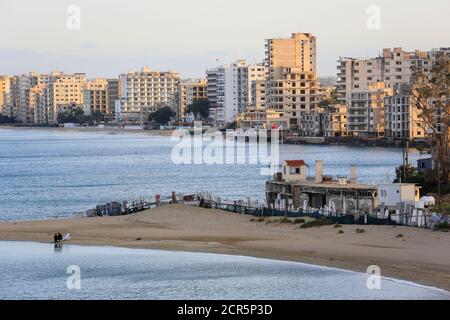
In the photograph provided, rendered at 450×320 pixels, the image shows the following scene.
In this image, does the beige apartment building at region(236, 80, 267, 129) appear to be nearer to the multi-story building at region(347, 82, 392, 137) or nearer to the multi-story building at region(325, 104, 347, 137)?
the multi-story building at region(325, 104, 347, 137)

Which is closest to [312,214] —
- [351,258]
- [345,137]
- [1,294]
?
[351,258]

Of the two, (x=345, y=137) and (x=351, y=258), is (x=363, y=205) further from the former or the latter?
(x=345, y=137)

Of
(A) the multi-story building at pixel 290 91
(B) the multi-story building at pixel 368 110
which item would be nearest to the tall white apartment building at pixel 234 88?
(A) the multi-story building at pixel 290 91

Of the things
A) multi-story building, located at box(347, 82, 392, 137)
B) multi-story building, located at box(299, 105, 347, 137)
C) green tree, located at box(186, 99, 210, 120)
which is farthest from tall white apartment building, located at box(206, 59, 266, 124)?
multi-story building, located at box(347, 82, 392, 137)

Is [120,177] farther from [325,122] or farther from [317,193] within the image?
[325,122]

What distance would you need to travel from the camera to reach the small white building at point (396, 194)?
3338 cm

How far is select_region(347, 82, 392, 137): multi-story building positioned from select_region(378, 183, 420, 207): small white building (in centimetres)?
7936

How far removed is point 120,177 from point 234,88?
101 m

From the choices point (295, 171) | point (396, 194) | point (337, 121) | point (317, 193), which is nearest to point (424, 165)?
point (295, 171)

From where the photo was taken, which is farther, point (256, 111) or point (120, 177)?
point (256, 111)

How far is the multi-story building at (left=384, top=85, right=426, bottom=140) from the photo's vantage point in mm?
104062

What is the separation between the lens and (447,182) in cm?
4012

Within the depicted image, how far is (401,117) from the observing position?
107 meters

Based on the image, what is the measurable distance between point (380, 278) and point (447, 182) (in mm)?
16319
